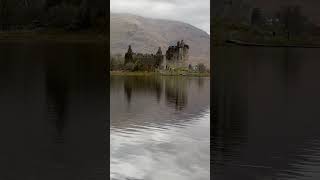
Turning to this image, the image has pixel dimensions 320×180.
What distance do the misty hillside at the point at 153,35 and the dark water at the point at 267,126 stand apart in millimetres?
13816

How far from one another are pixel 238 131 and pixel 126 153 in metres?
2.95

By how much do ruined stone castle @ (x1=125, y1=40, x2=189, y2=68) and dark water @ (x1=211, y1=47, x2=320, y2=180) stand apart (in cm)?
1060

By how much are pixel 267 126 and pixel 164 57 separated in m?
23.2

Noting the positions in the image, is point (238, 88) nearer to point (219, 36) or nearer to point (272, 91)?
point (272, 91)

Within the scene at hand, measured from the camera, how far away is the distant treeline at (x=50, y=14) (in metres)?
32.6

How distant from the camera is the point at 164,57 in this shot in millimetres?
33844

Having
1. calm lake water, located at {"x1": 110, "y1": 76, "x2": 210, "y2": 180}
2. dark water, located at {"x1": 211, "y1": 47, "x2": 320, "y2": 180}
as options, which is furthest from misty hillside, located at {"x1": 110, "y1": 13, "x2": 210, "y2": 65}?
calm lake water, located at {"x1": 110, "y1": 76, "x2": 210, "y2": 180}

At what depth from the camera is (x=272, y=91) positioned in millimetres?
16141

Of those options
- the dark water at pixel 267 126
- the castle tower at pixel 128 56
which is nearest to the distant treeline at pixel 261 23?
the castle tower at pixel 128 56

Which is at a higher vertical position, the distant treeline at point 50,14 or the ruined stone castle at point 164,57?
the distant treeline at point 50,14

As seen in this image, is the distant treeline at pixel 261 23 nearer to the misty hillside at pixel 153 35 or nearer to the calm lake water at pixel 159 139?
the misty hillside at pixel 153 35

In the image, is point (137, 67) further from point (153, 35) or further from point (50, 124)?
point (50, 124)

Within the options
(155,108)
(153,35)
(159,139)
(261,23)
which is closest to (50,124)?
(159,139)

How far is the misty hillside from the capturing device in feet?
116
